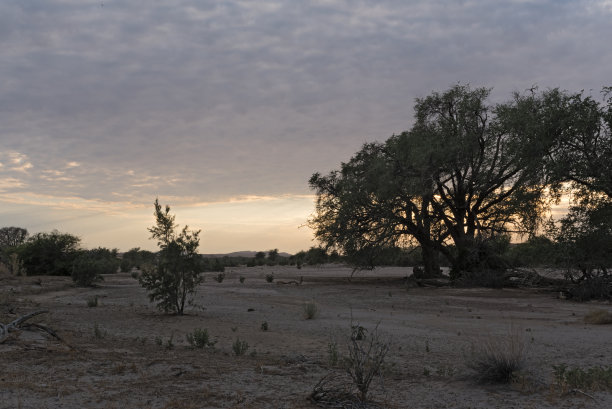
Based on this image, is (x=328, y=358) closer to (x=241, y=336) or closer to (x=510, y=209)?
(x=241, y=336)

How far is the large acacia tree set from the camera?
26.6 metres

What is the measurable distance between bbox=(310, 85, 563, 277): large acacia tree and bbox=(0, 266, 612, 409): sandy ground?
9025 mm

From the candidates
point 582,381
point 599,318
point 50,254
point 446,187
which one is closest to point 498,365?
point 582,381

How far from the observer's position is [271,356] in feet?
32.1

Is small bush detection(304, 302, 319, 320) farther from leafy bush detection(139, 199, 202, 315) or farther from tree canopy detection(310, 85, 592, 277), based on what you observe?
tree canopy detection(310, 85, 592, 277)

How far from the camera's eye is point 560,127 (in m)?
22.9

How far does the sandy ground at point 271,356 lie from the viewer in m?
6.75

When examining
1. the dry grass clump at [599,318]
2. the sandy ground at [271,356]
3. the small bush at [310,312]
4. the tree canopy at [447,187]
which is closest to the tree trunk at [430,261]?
the tree canopy at [447,187]

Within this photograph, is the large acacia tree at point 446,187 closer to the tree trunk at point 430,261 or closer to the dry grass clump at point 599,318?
the tree trunk at point 430,261

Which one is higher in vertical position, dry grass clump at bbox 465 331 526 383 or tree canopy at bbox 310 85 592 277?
tree canopy at bbox 310 85 592 277

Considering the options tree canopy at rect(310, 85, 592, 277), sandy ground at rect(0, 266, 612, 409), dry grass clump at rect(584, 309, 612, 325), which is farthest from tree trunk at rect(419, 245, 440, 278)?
dry grass clump at rect(584, 309, 612, 325)

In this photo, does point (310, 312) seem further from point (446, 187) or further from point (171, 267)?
point (446, 187)

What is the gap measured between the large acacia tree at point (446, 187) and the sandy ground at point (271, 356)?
9.02 meters

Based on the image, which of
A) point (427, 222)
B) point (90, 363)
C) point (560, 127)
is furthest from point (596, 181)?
point (90, 363)
